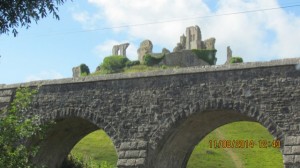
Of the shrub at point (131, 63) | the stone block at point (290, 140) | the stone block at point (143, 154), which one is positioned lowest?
the stone block at point (143, 154)

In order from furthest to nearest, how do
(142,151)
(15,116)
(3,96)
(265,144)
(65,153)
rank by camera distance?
(265,144) < (65,153) < (3,96) < (142,151) < (15,116)

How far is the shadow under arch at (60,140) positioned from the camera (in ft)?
67.6

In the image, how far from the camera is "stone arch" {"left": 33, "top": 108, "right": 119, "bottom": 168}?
61.8ft

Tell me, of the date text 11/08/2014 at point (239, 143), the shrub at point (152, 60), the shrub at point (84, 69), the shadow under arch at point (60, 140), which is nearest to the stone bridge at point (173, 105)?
the shadow under arch at point (60, 140)

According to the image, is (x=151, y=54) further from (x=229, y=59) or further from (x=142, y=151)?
(x=142, y=151)

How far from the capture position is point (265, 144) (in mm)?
41656

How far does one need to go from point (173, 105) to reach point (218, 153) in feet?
77.3

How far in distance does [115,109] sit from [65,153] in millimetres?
5142

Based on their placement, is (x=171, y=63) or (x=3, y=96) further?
(x=171, y=63)

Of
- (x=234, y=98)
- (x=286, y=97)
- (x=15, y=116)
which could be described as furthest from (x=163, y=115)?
(x=15, y=116)

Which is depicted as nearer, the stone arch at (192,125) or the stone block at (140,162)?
the stone arch at (192,125)

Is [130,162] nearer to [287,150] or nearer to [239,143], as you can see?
[287,150]

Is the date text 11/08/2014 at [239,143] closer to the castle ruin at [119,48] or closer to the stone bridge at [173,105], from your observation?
the stone bridge at [173,105]

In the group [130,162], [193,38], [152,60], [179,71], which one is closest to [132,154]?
[130,162]
